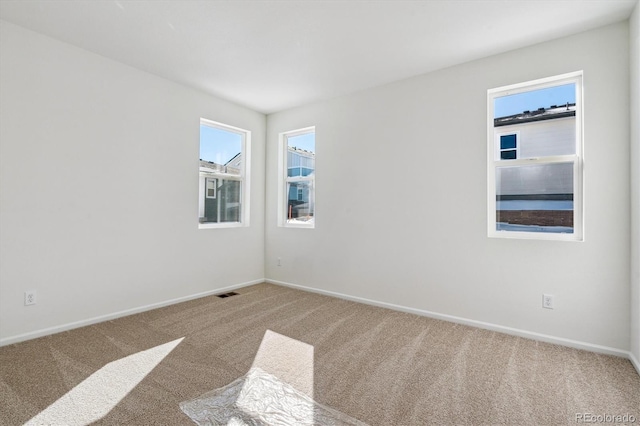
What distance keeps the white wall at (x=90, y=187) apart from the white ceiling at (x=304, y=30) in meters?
0.32

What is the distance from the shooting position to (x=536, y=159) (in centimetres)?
290

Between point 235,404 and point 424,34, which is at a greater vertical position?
point 424,34

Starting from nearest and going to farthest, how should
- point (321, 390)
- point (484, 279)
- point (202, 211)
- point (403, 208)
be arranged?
point (321, 390) → point (484, 279) → point (403, 208) → point (202, 211)

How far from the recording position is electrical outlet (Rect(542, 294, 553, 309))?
274 centimetres

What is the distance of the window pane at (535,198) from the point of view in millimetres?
2791

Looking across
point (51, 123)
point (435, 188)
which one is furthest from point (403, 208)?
point (51, 123)

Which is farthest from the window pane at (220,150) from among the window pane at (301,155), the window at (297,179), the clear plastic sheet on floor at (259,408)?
the clear plastic sheet on floor at (259,408)

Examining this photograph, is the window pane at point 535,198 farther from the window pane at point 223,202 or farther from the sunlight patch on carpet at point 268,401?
the window pane at point 223,202

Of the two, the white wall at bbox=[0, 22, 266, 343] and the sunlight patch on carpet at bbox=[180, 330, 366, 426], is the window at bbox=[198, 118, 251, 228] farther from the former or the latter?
the sunlight patch on carpet at bbox=[180, 330, 366, 426]

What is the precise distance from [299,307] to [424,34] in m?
3.16

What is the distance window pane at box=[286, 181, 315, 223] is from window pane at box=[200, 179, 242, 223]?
80 centimetres

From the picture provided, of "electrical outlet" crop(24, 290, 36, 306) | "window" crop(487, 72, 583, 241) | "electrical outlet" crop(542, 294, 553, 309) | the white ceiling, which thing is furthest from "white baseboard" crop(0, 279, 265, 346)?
"electrical outlet" crop(542, 294, 553, 309)

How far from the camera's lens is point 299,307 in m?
3.71

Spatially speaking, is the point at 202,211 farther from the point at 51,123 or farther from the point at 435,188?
the point at 435,188
